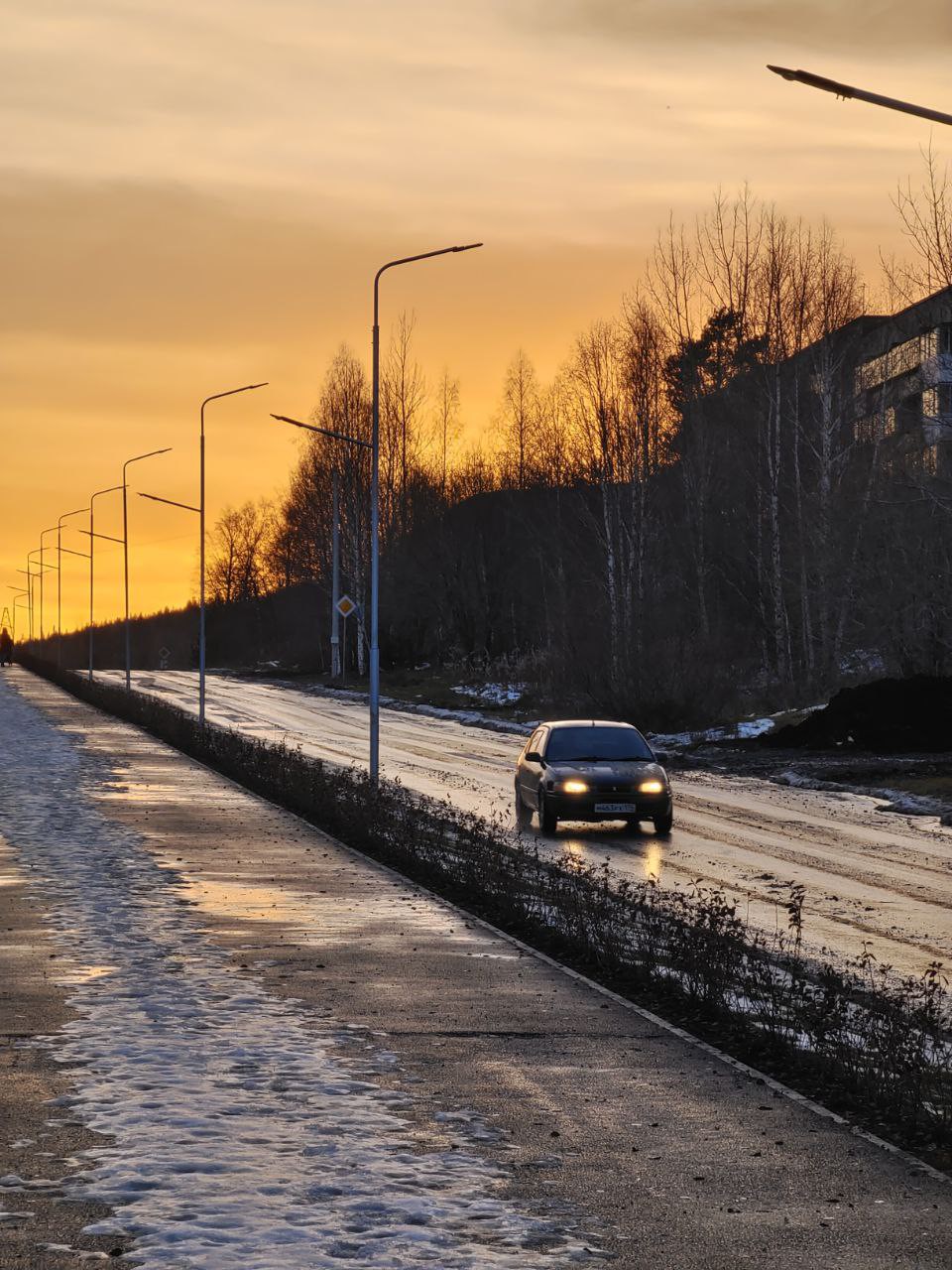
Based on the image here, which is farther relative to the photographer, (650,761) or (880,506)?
(880,506)

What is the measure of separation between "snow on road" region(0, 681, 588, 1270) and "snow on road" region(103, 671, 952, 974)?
5232 millimetres

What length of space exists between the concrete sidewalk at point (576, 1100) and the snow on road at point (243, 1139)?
209 mm

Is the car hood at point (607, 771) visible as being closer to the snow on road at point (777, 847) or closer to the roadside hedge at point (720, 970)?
the snow on road at point (777, 847)

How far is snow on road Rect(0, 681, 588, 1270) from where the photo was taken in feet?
22.2

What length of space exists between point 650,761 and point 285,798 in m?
6.11

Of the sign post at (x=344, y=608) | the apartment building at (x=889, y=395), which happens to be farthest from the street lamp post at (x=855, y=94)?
the sign post at (x=344, y=608)

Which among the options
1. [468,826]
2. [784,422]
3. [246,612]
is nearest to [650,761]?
[468,826]

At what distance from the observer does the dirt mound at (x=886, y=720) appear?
39312 millimetres

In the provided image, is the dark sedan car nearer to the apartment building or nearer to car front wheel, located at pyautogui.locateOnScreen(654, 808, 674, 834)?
car front wheel, located at pyautogui.locateOnScreen(654, 808, 674, 834)

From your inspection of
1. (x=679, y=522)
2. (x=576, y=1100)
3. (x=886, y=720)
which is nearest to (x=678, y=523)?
(x=679, y=522)

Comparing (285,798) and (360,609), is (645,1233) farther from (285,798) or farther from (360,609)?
(360,609)

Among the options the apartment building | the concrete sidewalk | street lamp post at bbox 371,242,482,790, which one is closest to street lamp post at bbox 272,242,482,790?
street lamp post at bbox 371,242,482,790

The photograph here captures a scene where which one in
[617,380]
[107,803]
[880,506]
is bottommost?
[107,803]

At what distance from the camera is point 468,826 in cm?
2417
